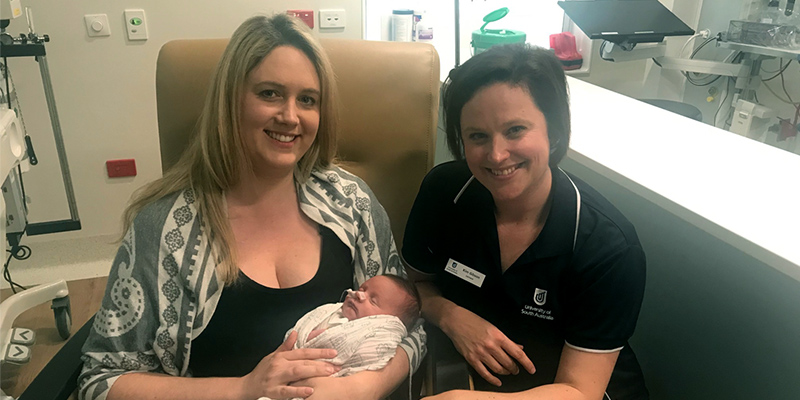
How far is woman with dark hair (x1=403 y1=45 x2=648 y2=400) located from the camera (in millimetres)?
1072

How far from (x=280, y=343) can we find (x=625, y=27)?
6.46 feet

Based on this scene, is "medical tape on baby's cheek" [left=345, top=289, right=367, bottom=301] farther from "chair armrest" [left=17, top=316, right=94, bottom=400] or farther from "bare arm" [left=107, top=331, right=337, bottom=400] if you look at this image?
"chair armrest" [left=17, top=316, right=94, bottom=400]

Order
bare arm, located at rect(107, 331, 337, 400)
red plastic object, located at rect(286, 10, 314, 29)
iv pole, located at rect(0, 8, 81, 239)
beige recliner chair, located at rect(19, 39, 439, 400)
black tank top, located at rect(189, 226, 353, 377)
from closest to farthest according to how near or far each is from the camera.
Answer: bare arm, located at rect(107, 331, 337, 400)
black tank top, located at rect(189, 226, 353, 377)
beige recliner chair, located at rect(19, 39, 439, 400)
iv pole, located at rect(0, 8, 81, 239)
red plastic object, located at rect(286, 10, 314, 29)

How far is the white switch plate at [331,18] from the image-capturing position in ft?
9.36

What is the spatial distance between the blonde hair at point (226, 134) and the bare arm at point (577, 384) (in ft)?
1.80

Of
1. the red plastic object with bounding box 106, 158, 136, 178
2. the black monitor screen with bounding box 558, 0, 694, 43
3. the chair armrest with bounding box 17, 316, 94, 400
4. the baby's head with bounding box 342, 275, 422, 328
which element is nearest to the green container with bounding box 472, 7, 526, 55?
the black monitor screen with bounding box 558, 0, 694, 43

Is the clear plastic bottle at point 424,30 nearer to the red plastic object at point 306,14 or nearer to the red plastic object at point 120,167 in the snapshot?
the red plastic object at point 306,14

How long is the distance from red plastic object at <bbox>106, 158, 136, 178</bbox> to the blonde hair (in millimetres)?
1824

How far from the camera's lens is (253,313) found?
1178 millimetres

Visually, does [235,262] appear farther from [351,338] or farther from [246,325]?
[351,338]

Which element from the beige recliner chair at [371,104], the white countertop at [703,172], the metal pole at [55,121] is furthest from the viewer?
the metal pole at [55,121]

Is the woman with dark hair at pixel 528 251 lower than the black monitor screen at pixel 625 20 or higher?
lower

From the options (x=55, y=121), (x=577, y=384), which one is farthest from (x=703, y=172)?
(x=55, y=121)

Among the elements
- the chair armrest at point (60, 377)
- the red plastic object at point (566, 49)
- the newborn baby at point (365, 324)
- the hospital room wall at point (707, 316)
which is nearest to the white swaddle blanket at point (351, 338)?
the newborn baby at point (365, 324)
